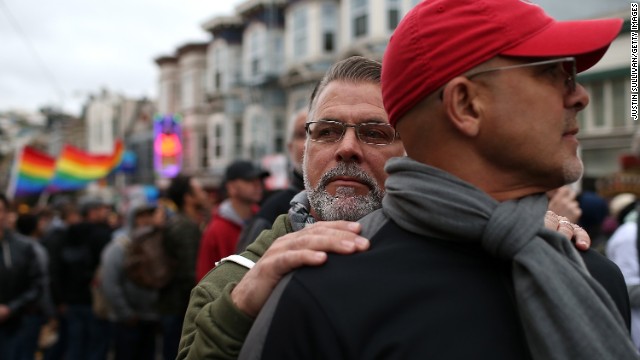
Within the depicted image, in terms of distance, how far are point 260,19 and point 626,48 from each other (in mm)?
19280

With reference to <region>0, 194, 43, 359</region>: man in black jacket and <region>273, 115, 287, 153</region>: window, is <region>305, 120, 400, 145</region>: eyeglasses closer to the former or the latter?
<region>0, 194, 43, 359</region>: man in black jacket

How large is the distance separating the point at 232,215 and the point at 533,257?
4112mm

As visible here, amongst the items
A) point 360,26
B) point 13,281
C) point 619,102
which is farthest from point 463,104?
point 360,26

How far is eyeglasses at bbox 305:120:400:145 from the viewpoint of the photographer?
220 centimetres

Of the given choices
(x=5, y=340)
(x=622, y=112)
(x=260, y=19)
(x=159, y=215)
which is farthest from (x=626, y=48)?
(x=260, y=19)

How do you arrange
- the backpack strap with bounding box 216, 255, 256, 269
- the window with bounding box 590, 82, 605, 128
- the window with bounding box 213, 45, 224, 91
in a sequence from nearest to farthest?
A: the backpack strap with bounding box 216, 255, 256, 269 → the window with bounding box 590, 82, 605, 128 → the window with bounding box 213, 45, 224, 91

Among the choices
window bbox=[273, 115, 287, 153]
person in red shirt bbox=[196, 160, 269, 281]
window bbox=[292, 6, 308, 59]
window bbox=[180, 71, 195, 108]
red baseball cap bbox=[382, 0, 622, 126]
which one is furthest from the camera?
window bbox=[180, 71, 195, 108]

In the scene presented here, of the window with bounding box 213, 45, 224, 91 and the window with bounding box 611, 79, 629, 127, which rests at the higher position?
the window with bounding box 213, 45, 224, 91

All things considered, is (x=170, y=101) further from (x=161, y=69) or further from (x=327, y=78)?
(x=327, y=78)

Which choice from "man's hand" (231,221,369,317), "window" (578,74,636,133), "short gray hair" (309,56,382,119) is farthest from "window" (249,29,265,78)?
"man's hand" (231,221,369,317)

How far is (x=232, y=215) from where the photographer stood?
5.19 meters

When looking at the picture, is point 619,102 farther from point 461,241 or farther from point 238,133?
point 238,133

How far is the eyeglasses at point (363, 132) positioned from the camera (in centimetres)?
220

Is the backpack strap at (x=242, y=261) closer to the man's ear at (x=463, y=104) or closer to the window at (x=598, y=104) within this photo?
the man's ear at (x=463, y=104)
